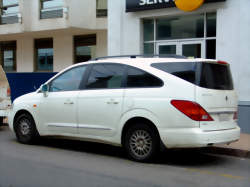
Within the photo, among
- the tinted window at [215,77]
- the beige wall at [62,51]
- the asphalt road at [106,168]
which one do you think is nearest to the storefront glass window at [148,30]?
the asphalt road at [106,168]

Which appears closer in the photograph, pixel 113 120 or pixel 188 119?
pixel 188 119

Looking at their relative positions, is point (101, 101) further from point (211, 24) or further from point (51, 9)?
point (51, 9)

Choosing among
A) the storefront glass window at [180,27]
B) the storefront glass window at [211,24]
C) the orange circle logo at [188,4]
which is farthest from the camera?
the storefront glass window at [180,27]

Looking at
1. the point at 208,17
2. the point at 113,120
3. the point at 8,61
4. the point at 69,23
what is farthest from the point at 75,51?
the point at 113,120

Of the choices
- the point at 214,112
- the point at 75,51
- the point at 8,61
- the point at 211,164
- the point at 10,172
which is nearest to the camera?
the point at 10,172

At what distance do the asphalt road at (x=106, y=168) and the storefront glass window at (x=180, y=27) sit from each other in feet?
17.1

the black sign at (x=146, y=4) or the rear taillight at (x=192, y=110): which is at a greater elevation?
the black sign at (x=146, y=4)

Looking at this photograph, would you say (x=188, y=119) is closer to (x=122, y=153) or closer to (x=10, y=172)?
(x=122, y=153)

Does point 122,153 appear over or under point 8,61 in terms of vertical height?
under

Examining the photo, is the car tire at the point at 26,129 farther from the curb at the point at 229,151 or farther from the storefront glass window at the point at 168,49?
the storefront glass window at the point at 168,49

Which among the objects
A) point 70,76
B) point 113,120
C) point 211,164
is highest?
point 70,76

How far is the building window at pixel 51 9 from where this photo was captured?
18719 millimetres

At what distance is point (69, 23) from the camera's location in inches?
698

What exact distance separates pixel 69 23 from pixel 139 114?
11.8 meters
